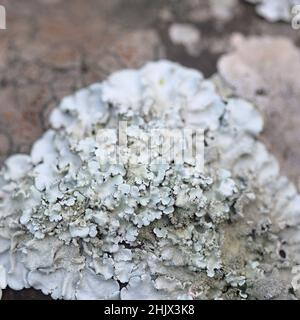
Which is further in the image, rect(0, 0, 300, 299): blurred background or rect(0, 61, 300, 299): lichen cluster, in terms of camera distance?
rect(0, 0, 300, 299): blurred background

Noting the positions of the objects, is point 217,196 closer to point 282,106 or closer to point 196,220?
point 196,220

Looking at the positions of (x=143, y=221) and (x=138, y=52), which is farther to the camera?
(x=138, y=52)

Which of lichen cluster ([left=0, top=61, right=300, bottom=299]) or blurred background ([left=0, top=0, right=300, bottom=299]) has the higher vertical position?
blurred background ([left=0, top=0, right=300, bottom=299])

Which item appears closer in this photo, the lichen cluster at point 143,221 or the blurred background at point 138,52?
the lichen cluster at point 143,221

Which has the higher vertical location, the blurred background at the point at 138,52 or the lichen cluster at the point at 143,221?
the blurred background at the point at 138,52

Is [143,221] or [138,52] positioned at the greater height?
[138,52]
